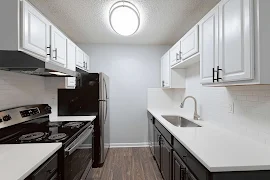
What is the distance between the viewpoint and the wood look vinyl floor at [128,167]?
2.78 metres

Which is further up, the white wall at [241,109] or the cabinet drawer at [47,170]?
the white wall at [241,109]

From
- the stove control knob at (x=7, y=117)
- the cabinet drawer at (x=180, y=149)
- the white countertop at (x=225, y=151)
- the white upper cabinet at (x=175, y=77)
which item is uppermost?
the white upper cabinet at (x=175, y=77)

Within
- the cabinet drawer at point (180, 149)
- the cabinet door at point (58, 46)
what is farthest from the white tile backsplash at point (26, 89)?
the cabinet drawer at point (180, 149)

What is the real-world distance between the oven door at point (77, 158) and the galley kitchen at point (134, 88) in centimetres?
1

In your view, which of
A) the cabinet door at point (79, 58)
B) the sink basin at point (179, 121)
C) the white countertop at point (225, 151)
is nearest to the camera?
the white countertop at point (225, 151)

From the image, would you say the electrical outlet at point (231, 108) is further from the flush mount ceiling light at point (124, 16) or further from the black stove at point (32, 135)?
the black stove at point (32, 135)

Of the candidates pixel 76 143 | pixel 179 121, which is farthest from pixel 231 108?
pixel 76 143

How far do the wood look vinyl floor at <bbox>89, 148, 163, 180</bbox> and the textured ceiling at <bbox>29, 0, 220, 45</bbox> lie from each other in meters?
2.38

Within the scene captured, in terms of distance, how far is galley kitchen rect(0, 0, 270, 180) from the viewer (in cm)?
123

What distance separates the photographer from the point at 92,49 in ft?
13.6

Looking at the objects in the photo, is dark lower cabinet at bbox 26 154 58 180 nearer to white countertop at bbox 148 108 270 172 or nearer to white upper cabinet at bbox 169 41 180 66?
white countertop at bbox 148 108 270 172

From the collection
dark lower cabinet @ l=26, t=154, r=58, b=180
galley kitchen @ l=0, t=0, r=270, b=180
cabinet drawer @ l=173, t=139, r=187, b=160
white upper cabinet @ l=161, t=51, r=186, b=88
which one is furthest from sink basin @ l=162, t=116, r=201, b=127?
dark lower cabinet @ l=26, t=154, r=58, b=180

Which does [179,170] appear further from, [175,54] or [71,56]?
[71,56]

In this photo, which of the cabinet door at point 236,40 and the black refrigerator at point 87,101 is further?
the black refrigerator at point 87,101
